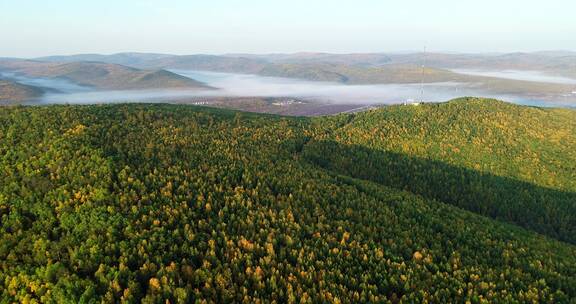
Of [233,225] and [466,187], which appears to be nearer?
[233,225]

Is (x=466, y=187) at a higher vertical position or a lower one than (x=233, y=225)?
lower

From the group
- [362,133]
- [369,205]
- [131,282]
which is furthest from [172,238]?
[362,133]

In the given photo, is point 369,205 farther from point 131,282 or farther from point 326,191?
point 131,282

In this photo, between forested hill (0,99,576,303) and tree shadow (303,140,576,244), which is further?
tree shadow (303,140,576,244)

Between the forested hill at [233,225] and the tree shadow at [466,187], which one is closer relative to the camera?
the forested hill at [233,225]
